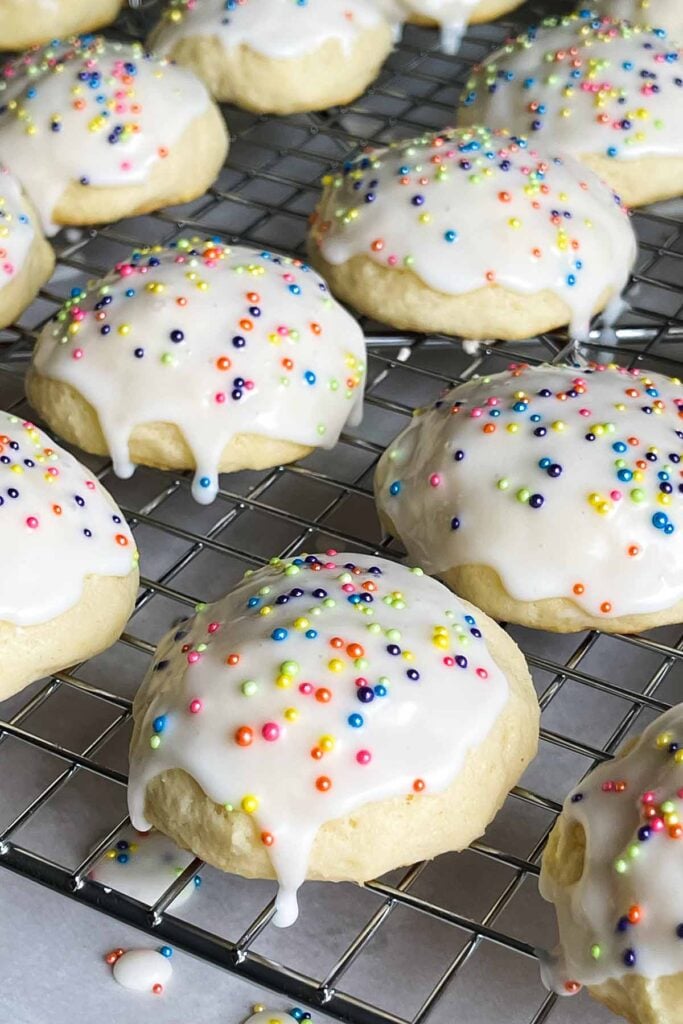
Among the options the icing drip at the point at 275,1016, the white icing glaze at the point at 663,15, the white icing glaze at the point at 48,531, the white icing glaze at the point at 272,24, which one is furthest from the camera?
the white icing glaze at the point at 663,15

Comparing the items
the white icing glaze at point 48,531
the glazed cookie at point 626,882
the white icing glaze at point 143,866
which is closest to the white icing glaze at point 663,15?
the white icing glaze at point 48,531

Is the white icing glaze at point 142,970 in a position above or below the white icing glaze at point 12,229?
below

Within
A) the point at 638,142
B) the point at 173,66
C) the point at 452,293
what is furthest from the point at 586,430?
the point at 173,66

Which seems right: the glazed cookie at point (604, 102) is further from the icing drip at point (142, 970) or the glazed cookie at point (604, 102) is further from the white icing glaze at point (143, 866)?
the icing drip at point (142, 970)

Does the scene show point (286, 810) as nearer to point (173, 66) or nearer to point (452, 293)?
point (452, 293)

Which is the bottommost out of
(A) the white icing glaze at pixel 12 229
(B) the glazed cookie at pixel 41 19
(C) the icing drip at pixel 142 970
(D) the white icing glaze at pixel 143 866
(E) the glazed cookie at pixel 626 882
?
(C) the icing drip at pixel 142 970

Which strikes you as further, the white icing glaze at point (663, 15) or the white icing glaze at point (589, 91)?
the white icing glaze at point (663, 15)

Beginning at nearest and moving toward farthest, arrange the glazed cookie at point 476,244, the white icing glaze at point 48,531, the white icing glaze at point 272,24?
→ the white icing glaze at point 48,531
the glazed cookie at point 476,244
the white icing glaze at point 272,24
